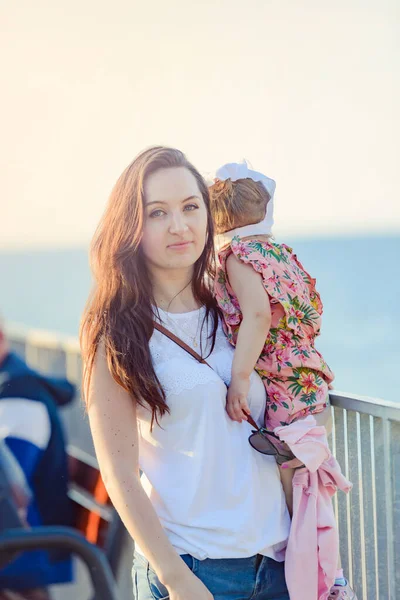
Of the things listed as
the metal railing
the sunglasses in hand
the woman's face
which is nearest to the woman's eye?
the woman's face

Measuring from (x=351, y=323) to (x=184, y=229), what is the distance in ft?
80.3

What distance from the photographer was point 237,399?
6.93ft

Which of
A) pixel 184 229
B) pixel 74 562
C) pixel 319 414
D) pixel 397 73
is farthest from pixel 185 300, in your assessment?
pixel 397 73

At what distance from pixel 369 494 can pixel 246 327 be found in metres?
0.67

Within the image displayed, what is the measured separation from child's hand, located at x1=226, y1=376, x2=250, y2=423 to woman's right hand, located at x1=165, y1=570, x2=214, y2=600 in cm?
39

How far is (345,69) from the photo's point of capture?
33.7 meters

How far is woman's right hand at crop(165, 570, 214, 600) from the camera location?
196cm

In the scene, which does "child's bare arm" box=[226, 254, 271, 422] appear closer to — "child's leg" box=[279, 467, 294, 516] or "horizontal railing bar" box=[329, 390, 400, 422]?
"child's leg" box=[279, 467, 294, 516]

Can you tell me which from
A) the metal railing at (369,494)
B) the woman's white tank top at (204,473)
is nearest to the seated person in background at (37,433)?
the metal railing at (369,494)

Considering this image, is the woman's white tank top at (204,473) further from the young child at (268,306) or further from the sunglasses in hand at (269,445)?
the young child at (268,306)

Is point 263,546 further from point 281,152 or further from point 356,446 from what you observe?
point 281,152

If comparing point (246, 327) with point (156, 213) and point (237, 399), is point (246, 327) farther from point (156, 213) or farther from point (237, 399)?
point (156, 213)

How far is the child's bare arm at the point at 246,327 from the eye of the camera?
212 cm

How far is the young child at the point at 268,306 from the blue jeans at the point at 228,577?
21 centimetres
